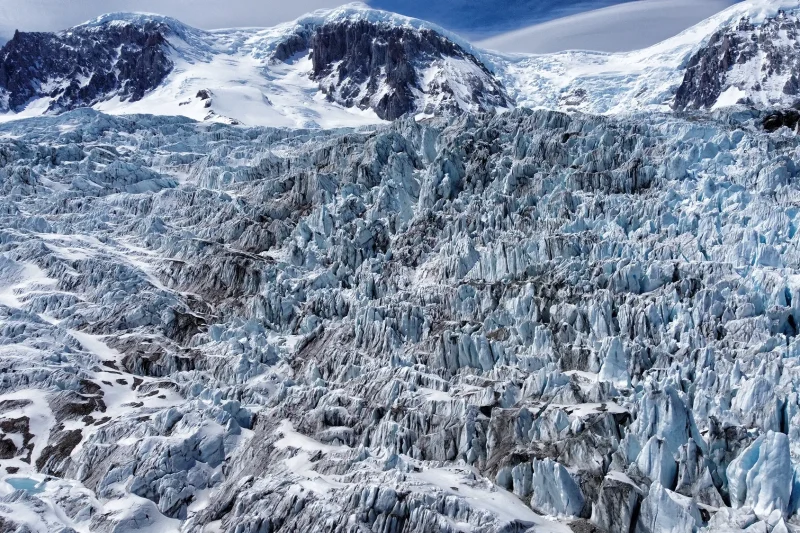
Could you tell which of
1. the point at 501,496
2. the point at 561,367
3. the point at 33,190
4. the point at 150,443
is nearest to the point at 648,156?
the point at 561,367

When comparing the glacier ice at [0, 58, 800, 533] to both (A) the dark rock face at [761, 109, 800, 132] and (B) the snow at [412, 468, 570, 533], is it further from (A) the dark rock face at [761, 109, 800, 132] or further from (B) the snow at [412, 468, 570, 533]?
(A) the dark rock face at [761, 109, 800, 132]

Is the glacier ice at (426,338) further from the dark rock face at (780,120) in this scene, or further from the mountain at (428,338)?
the dark rock face at (780,120)

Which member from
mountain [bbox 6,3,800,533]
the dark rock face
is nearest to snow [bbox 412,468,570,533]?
mountain [bbox 6,3,800,533]

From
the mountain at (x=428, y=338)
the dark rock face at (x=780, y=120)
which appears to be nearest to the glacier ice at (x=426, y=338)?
the mountain at (x=428, y=338)

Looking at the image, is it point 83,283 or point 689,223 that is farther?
point 83,283

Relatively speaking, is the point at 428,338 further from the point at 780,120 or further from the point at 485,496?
the point at 780,120

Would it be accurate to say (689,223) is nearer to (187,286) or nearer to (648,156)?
(648,156)

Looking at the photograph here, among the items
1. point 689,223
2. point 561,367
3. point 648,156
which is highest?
point 648,156

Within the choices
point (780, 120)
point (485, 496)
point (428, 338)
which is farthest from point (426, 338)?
point (780, 120)
